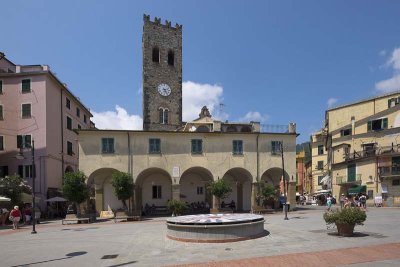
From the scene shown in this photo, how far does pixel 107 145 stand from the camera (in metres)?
32.0

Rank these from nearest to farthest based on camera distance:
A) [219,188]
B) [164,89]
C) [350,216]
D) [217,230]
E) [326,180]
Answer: [217,230]
[350,216]
[219,188]
[164,89]
[326,180]

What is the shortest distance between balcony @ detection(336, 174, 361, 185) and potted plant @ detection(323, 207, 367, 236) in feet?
112

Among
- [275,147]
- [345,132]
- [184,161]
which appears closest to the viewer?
[184,161]

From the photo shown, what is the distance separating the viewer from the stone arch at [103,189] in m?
33.1

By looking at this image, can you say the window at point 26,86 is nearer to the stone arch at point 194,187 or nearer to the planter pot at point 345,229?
the stone arch at point 194,187

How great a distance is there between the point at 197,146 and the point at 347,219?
2014cm

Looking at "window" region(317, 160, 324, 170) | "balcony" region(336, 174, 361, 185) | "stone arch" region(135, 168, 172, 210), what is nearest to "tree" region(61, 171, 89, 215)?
"stone arch" region(135, 168, 172, 210)

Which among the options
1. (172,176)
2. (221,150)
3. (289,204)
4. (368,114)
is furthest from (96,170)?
(368,114)

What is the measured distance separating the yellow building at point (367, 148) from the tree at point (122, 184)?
2925 centimetres

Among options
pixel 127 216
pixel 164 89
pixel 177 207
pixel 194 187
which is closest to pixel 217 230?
pixel 177 207

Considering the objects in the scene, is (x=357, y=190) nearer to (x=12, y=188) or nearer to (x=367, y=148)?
(x=367, y=148)

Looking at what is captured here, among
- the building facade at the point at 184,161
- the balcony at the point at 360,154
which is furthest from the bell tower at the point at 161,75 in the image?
the balcony at the point at 360,154

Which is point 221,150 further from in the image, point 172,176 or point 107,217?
point 107,217

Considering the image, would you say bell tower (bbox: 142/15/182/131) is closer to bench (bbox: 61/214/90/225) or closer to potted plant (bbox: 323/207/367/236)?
bench (bbox: 61/214/90/225)
